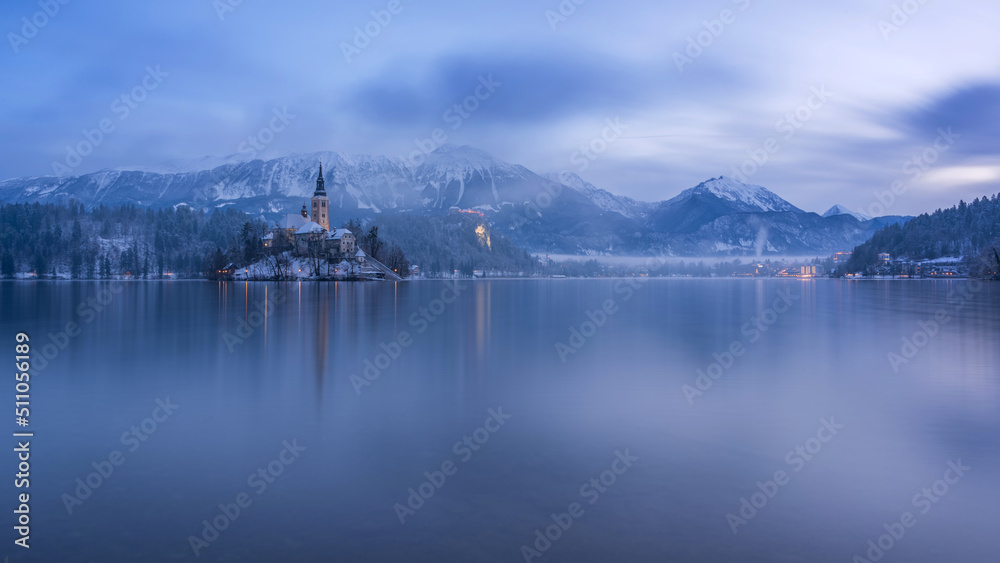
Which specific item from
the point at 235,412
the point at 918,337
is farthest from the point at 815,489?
the point at 918,337

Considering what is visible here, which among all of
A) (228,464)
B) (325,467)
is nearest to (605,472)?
(325,467)

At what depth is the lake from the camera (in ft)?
29.8

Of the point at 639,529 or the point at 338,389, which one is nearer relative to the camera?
the point at 639,529

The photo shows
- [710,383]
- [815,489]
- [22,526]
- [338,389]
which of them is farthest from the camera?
[710,383]

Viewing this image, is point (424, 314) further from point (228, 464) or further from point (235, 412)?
point (228, 464)

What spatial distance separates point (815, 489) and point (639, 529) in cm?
418

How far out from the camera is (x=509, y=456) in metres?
13.1

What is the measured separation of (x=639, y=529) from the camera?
30.8ft

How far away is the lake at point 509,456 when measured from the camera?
357 inches

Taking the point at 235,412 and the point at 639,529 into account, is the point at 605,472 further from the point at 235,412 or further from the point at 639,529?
the point at 235,412

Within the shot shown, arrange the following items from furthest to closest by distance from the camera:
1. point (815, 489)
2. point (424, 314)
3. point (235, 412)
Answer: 1. point (424, 314)
2. point (235, 412)
3. point (815, 489)

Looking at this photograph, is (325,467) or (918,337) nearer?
(325,467)

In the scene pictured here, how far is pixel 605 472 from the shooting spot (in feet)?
39.8

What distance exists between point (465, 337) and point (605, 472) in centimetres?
2498
